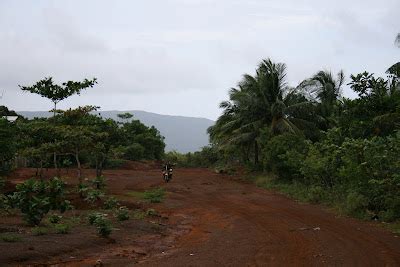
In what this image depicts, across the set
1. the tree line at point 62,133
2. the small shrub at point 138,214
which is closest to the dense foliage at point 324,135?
the small shrub at point 138,214

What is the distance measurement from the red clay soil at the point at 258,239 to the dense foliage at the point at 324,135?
3.80ft

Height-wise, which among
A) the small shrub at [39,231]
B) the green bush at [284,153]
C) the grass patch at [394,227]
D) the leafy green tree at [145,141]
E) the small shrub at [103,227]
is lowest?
the grass patch at [394,227]

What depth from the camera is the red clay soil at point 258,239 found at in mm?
7770

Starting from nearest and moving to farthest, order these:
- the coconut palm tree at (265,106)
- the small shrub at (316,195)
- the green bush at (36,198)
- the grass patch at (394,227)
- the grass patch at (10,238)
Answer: the grass patch at (10,238) < the green bush at (36,198) < the grass patch at (394,227) < the small shrub at (316,195) < the coconut palm tree at (265,106)

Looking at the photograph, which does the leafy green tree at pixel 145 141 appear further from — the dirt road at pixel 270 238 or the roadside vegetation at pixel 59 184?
the dirt road at pixel 270 238

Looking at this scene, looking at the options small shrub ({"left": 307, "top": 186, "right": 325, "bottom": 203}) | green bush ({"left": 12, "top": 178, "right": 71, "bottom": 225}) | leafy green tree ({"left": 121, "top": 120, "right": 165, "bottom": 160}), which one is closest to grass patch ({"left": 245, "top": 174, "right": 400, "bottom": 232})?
small shrub ({"left": 307, "top": 186, "right": 325, "bottom": 203})

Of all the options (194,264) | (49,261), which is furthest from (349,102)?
(49,261)

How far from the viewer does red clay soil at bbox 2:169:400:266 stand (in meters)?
7.77

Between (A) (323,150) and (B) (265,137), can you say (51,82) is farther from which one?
(B) (265,137)

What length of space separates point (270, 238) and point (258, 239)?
0.30 m

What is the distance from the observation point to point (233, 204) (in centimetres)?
1644

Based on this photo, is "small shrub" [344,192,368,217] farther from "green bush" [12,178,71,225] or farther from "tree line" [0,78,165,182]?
"tree line" [0,78,165,182]

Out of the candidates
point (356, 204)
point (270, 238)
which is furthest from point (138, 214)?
point (356, 204)

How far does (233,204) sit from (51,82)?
8.00 meters
